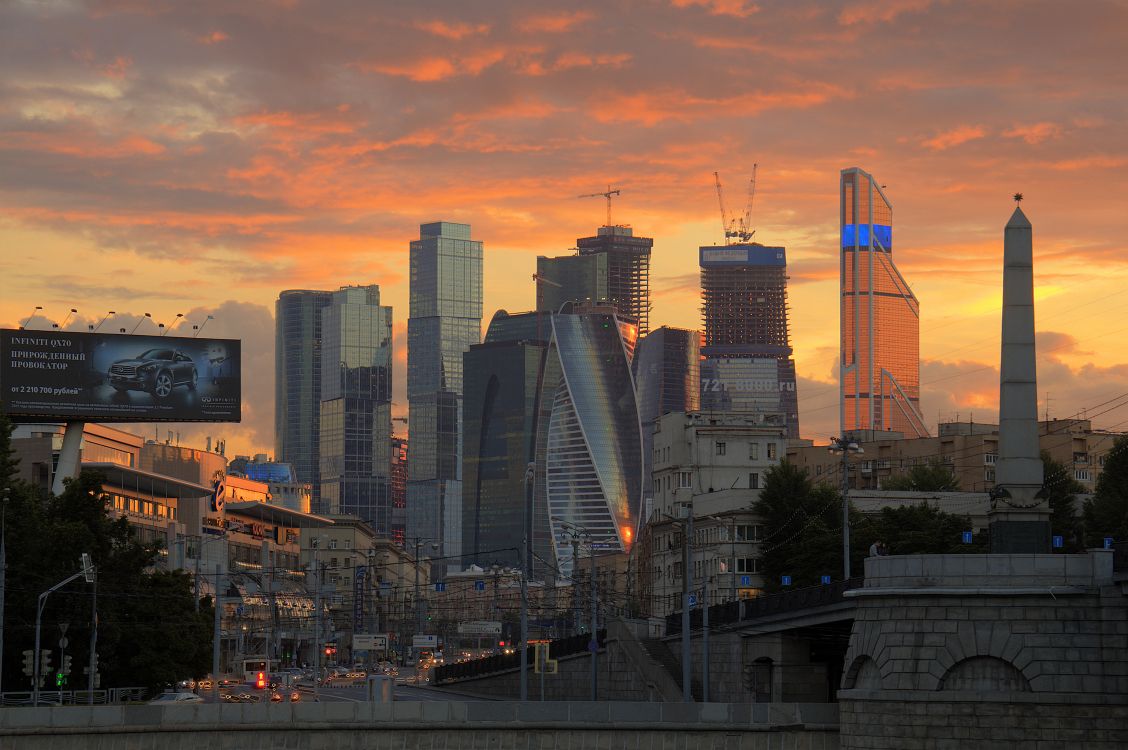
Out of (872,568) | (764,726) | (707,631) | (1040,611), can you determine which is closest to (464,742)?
(764,726)

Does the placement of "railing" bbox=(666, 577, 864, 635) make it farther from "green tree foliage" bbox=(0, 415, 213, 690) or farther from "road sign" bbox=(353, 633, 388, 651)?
"road sign" bbox=(353, 633, 388, 651)

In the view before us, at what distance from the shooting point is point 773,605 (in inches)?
3981

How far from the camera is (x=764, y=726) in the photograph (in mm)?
75562

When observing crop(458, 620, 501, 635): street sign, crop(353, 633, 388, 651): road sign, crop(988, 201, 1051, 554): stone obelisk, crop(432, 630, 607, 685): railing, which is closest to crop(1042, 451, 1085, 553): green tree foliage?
crop(432, 630, 607, 685): railing

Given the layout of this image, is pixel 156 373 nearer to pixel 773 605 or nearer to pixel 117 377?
pixel 117 377

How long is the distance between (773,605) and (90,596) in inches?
1444

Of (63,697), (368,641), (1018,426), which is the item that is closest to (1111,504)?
(368,641)

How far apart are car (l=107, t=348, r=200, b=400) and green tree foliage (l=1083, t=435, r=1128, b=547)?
6665cm

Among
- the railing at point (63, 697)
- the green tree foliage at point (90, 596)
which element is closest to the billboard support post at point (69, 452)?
the green tree foliage at point (90, 596)

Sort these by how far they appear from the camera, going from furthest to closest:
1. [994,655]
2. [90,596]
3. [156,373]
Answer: [156,373] → [90,596] → [994,655]

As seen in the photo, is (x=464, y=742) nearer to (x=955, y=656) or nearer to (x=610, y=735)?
(x=610, y=735)

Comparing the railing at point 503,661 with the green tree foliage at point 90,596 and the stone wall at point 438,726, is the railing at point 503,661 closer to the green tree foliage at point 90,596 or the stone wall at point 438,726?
the green tree foliage at point 90,596

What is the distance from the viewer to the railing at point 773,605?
8938 cm

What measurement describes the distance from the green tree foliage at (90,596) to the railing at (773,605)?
1197 inches
